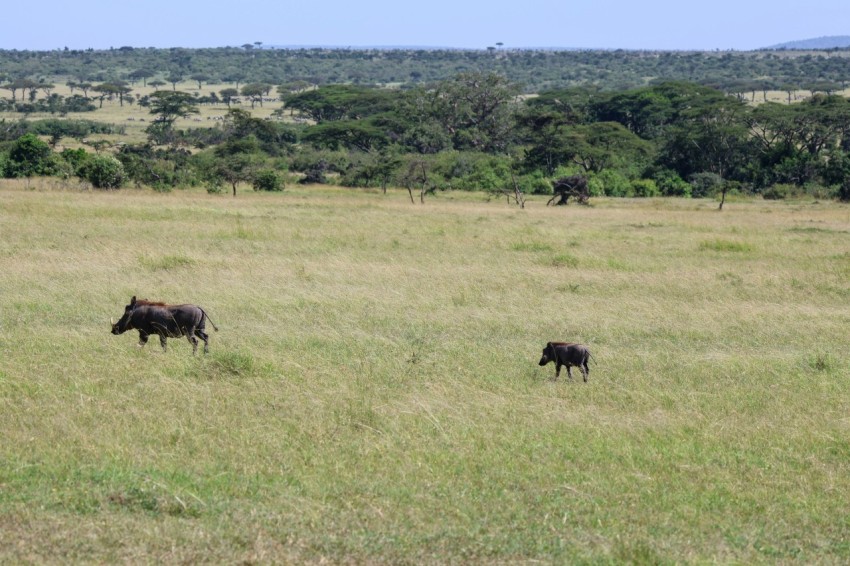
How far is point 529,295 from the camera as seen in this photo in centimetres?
1557

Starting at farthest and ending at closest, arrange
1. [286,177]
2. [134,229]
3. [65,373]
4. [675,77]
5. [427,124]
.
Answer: [675,77]
[427,124]
[286,177]
[134,229]
[65,373]

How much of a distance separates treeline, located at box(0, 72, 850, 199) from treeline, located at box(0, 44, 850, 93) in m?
58.9

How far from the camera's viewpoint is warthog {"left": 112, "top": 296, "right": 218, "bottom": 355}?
10539 mm

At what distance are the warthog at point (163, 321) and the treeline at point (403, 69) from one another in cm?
11207

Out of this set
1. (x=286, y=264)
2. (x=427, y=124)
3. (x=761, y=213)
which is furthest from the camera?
(x=427, y=124)

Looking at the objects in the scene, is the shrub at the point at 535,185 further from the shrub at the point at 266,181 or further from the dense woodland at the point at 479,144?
the shrub at the point at 266,181

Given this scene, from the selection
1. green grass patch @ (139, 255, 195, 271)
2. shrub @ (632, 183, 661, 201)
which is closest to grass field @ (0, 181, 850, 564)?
green grass patch @ (139, 255, 195, 271)

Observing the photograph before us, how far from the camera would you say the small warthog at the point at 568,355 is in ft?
32.5

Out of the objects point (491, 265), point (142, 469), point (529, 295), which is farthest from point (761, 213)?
point (142, 469)

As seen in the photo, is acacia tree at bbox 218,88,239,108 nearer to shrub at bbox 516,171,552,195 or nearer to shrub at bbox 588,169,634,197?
shrub at bbox 516,171,552,195

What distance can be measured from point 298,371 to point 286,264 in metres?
8.01

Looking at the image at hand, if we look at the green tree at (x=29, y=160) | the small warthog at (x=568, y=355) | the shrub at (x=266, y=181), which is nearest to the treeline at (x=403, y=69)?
the shrub at (x=266, y=181)

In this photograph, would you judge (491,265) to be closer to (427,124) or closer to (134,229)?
(134,229)

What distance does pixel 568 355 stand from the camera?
32.6ft
